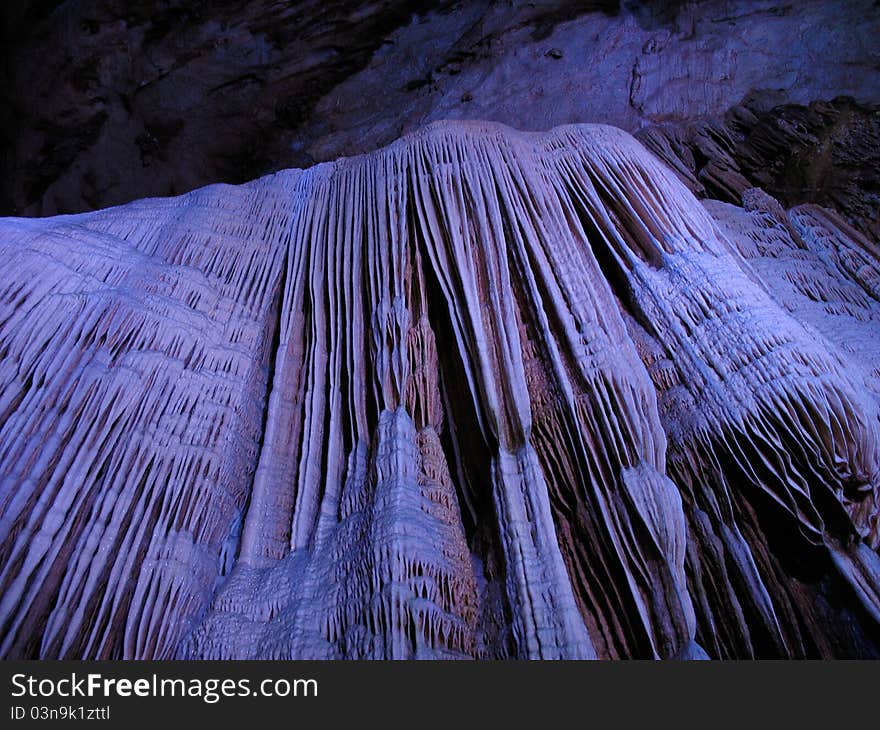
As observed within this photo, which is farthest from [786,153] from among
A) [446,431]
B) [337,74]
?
[337,74]

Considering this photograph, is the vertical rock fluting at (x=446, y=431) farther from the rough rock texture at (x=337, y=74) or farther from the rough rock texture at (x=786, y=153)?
the rough rock texture at (x=337, y=74)

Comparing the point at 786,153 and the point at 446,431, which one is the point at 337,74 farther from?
the point at 446,431

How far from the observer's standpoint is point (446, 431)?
2.32 meters

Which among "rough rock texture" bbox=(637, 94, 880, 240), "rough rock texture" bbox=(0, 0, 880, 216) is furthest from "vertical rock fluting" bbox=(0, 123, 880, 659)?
"rough rock texture" bbox=(0, 0, 880, 216)

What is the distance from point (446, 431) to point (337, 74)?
3269 millimetres

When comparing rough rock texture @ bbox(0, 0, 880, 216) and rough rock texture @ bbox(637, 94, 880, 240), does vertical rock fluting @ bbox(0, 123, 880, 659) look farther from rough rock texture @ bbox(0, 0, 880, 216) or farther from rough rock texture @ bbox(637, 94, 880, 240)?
rough rock texture @ bbox(0, 0, 880, 216)

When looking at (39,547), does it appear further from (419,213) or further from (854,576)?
(854,576)

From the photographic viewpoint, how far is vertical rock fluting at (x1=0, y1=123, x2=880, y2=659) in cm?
173

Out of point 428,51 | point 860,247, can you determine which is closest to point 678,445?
point 860,247

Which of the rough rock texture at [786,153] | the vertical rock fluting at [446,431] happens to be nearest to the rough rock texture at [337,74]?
the rough rock texture at [786,153]

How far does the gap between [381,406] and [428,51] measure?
3.03m

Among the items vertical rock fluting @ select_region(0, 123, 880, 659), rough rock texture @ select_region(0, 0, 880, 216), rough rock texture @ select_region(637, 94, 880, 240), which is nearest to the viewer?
vertical rock fluting @ select_region(0, 123, 880, 659)

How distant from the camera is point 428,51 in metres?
4.19

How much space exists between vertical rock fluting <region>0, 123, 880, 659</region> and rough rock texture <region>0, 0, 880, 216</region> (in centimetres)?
126
